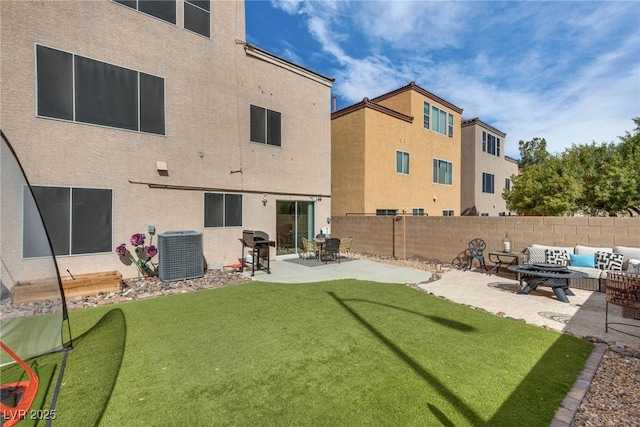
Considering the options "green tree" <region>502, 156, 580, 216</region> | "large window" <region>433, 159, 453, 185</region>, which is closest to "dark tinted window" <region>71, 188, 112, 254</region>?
"large window" <region>433, 159, 453, 185</region>

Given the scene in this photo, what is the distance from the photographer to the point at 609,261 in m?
7.61

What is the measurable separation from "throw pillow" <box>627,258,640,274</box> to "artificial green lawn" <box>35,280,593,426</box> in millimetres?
3731

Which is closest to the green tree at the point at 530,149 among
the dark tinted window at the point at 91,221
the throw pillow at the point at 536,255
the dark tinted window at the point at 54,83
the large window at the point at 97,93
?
the throw pillow at the point at 536,255

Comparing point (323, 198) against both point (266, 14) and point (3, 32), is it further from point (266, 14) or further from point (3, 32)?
point (3, 32)

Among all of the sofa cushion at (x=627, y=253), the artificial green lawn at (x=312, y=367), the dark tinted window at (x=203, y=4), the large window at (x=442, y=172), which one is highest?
the dark tinted window at (x=203, y=4)

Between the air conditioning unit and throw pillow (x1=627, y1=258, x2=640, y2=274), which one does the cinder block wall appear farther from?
the air conditioning unit

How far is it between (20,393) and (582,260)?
11.2 metres

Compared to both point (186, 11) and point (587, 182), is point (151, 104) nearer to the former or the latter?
point (186, 11)

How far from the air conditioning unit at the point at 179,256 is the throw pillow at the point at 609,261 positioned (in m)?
10.9

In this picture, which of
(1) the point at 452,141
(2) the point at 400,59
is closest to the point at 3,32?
(2) the point at 400,59

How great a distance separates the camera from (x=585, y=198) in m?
17.5

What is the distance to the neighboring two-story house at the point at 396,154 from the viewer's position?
15.2m

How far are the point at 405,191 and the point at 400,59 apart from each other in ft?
29.2

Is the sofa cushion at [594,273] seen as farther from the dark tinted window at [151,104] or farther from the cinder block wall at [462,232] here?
the dark tinted window at [151,104]
